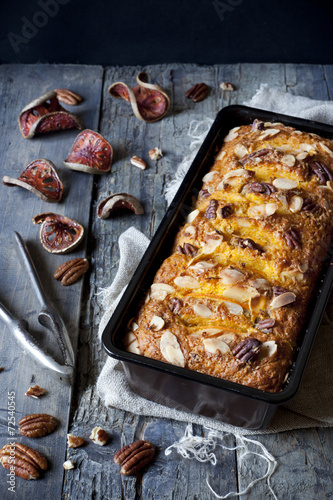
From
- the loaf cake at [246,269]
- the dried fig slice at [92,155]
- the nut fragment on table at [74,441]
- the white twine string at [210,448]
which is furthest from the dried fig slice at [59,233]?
the white twine string at [210,448]

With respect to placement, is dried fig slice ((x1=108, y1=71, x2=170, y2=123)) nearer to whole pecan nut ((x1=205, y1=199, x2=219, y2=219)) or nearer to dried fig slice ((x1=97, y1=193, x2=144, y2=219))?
dried fig slice ((x1=97, y1=193, x2=144, y2=219))

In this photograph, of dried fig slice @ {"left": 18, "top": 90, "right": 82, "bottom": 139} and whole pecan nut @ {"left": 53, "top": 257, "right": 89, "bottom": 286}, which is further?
dried fig slice @ {"left": 18, "top": 90, "right": 82, "bottom": 139}

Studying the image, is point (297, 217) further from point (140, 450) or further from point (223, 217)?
point (140, 450)

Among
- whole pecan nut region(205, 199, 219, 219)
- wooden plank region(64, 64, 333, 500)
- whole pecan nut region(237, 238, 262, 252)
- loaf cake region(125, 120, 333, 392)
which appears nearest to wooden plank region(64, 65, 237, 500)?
wooden plank region(64, 64, 333, 500)

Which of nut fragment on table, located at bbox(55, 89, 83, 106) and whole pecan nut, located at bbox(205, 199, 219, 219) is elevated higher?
nut fragment on table, located at bbox(55, 89, 83, 106)

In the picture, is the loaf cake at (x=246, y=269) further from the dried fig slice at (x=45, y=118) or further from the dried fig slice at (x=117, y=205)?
the dried fig slice at (x=45, y=118)

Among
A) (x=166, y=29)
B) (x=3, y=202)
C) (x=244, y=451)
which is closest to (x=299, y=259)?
(x=244, y=451)
